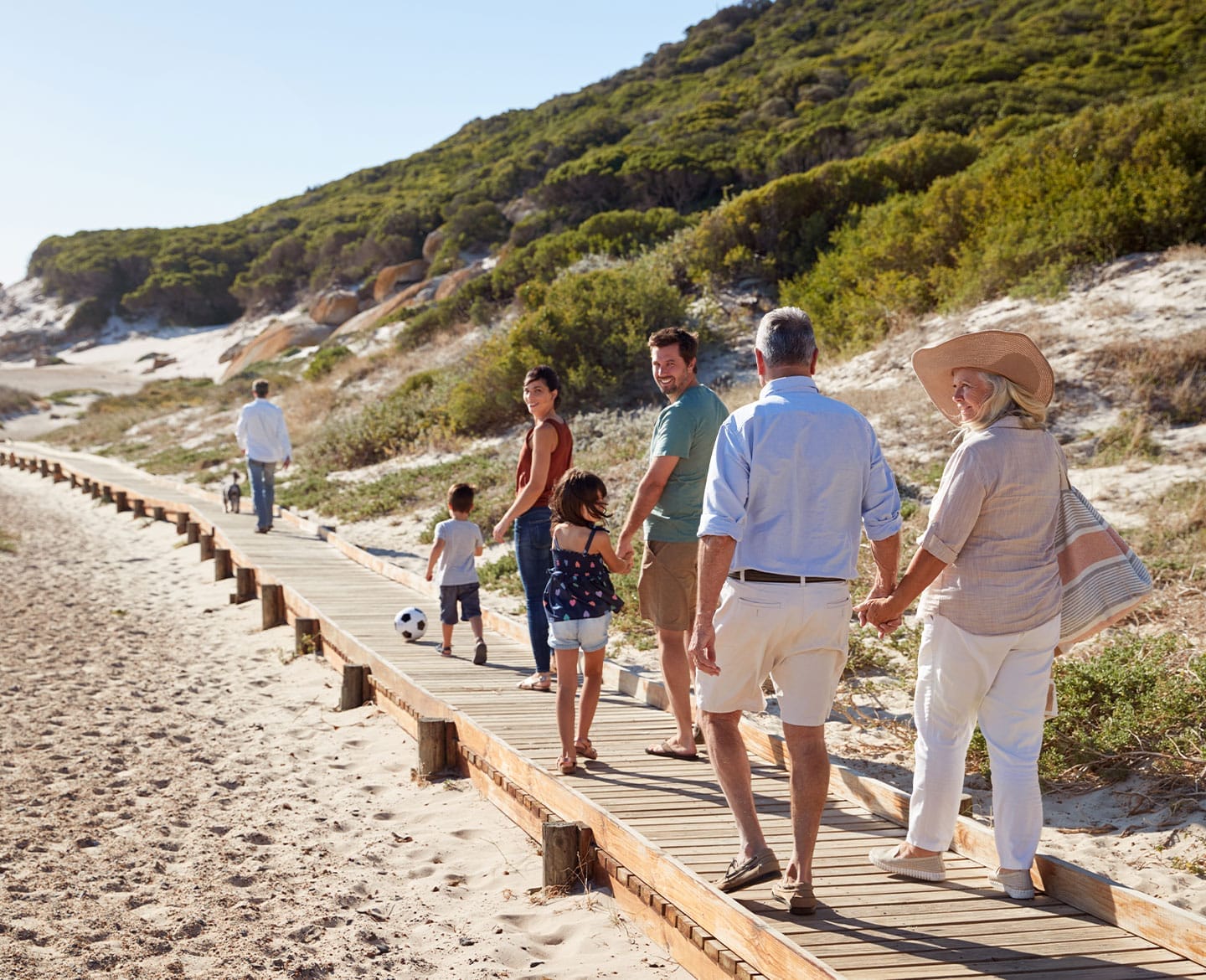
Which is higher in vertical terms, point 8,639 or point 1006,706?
point 1006,706

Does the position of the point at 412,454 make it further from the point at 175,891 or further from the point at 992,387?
the point at 992,387

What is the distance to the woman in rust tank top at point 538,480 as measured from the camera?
591 centimetres

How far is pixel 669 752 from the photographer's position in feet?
17.3

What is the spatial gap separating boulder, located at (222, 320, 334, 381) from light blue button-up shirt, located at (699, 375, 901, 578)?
42466 millimetres

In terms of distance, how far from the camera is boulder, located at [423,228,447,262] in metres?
46.3

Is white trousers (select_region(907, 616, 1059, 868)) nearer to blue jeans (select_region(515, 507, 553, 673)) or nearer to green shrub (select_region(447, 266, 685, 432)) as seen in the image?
blue jeans (select_region(515, 507, 553, 673))

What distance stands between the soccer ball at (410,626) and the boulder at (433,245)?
3946 centimetres

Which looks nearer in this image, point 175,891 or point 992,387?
point 992,387

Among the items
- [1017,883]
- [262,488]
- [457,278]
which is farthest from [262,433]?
[457,278]

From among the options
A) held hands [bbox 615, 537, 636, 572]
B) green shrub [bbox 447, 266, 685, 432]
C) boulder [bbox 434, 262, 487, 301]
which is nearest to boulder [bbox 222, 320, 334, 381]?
boulder [bbox 434, 262, 487, 301]

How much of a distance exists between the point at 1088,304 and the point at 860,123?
66.6 ft

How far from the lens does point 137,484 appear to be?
21781 mm

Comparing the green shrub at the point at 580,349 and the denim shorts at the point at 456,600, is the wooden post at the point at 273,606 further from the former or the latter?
the green shrub at the point at 580,349

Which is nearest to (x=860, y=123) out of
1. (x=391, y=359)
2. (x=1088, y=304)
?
(x=391, y=359)
